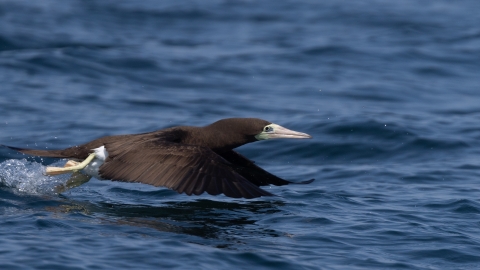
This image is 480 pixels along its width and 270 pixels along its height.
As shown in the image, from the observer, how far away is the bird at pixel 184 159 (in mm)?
8750

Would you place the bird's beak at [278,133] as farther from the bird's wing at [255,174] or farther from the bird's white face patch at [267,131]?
the bird's wing at [255,174]

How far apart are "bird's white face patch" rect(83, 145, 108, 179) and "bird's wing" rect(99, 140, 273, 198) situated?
293 millimetres

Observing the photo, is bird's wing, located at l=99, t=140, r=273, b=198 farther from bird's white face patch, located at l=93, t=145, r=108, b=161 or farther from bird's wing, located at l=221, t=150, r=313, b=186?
bird's wing, located at l=221, t=150, r=313, b=186

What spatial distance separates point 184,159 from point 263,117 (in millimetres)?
6239

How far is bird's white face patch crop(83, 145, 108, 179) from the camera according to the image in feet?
32.1

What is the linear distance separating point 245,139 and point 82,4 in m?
15.0

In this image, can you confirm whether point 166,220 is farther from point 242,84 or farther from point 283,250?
point 242,84

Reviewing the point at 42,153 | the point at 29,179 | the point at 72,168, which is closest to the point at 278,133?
the point at 72,168

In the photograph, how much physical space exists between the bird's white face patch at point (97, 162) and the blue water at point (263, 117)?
0.37m

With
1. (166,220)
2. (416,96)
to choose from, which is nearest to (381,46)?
(416,96)

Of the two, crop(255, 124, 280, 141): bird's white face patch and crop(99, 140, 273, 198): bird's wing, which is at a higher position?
crop(255, 124, 280, 141): bird's white face patch

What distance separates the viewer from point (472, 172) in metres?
12.1

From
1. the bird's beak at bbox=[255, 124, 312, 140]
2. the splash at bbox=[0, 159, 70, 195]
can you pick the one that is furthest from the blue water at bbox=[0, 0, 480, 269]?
the bird's beak at bbox=[255, 124, 312, 140]

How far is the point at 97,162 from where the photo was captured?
9852 mm
